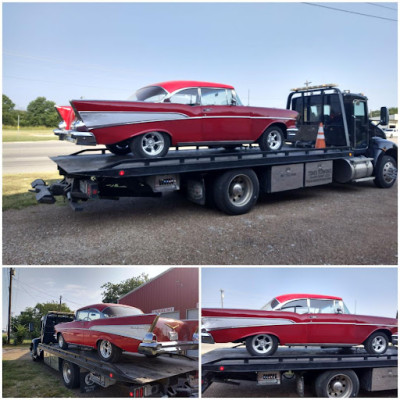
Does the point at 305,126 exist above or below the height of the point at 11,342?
above

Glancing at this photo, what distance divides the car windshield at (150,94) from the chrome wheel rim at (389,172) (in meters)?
6.74

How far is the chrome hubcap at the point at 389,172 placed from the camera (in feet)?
34.9

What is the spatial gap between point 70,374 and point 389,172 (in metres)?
9.27

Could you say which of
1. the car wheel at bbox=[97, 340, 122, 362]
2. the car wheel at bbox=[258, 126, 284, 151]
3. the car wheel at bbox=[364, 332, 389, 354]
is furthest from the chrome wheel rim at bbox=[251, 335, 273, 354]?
the car wheel at bbox=[258, 126, 284, 151]

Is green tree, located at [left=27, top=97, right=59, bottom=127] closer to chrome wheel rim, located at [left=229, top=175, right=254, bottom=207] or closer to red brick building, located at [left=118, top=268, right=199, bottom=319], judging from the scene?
chrome wheel rim, located at [left=229, top=175, right=254, bottom=207]

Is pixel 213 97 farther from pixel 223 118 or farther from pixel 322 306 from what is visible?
pixel 322 306

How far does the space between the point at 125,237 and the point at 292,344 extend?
2976 mm

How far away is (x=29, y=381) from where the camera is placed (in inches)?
212

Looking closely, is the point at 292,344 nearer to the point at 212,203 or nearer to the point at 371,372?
the point at 371,372

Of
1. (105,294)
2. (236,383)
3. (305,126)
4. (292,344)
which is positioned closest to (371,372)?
(292,344)

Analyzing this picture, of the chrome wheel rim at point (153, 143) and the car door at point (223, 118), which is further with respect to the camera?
the car door at point (223, 118)

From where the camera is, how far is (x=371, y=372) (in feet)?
17.1

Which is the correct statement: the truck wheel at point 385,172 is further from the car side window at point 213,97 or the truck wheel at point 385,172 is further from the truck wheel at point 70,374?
the truck wheel at point 70,374

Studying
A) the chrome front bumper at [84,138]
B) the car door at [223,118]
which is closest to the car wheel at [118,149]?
the chrome front bumper at [84,138]
